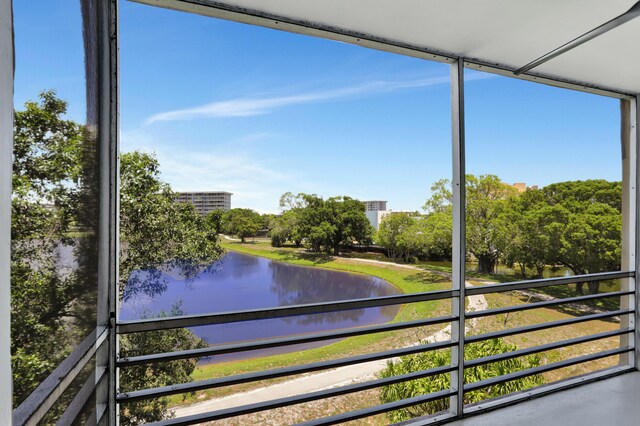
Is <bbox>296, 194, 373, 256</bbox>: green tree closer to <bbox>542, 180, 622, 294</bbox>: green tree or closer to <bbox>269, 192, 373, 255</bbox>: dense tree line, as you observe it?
<bbox>269, 192, 373, 255</bbox>: dense tree line

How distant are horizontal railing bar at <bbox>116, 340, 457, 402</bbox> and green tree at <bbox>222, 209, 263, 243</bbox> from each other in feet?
4.57

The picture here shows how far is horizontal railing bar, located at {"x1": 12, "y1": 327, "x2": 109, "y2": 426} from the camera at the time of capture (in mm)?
716

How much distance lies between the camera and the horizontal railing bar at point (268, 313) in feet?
4.82

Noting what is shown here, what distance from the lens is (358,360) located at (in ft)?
6.11

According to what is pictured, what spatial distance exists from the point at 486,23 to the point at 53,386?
2.26 meters

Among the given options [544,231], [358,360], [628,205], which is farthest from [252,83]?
[544,231]

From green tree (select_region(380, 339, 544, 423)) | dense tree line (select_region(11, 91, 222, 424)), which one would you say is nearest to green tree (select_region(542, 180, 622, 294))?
green tree (select_region(380, 339, 544, 423))

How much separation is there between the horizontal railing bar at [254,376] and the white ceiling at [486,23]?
1.77 meters

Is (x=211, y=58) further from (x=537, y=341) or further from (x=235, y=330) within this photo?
(x=537, y=341)

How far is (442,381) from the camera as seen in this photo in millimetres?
3326

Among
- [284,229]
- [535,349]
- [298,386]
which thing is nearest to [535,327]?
[535,349]

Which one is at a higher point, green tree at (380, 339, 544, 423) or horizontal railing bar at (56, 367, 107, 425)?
horizontal railing bar at (56, 367, 107, 425)

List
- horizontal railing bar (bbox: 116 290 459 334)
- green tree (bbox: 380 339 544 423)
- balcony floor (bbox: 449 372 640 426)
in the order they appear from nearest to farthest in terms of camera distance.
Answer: horizontal railing bar (bbox: 116 290 459 334) < balcony floor (bbox: 449 372 640 426) < green tree (bbox: 380 339 544 423)

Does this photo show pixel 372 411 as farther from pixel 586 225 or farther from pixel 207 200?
pixel 586 225
